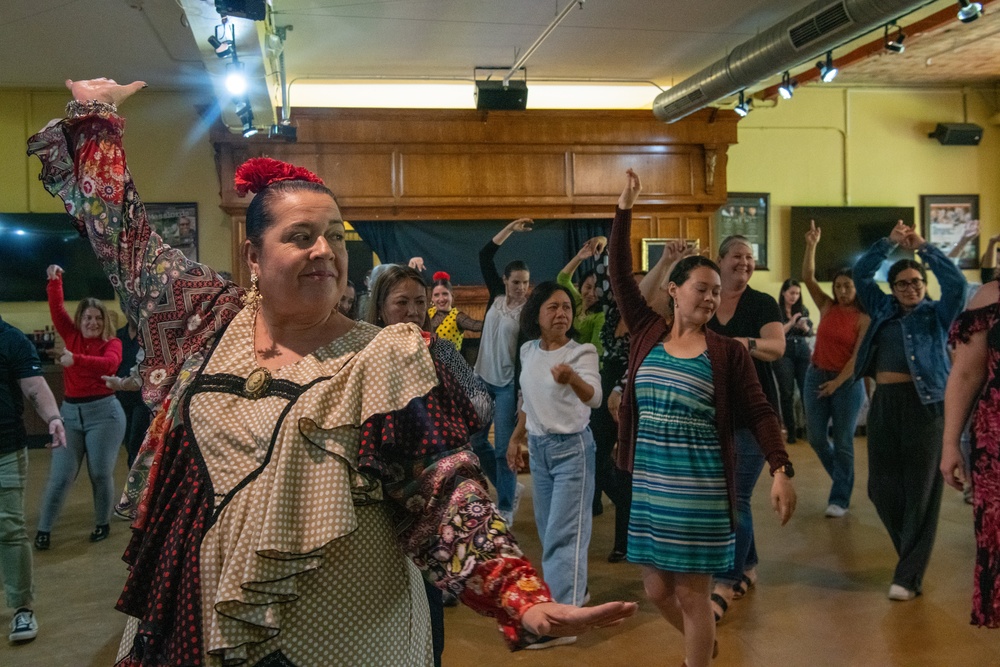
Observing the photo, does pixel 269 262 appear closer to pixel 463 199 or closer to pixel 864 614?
pixel 864 614

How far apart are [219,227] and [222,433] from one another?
8628mm

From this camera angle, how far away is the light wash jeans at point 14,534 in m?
3.64

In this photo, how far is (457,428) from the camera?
149 centimetres

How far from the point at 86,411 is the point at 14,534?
5.30 feet

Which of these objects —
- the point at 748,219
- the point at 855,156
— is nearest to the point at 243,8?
the point at 748,219

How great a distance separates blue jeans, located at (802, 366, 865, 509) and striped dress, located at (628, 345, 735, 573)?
9.87 feet

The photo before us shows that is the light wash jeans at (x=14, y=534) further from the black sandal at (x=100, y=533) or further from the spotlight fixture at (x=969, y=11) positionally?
the spotlight fixture at (x=969, y=11)

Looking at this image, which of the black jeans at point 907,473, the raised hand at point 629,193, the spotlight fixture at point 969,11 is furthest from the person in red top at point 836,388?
the raised hand at point 629,193

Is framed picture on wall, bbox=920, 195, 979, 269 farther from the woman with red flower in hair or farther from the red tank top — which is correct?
the woman with red flower in hair

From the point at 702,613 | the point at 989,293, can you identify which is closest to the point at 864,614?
the point at 702,613

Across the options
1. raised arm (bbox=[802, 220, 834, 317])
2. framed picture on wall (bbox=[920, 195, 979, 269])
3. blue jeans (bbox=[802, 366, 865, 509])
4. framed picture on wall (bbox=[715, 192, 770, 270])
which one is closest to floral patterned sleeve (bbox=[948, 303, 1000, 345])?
raised arm (bbox=[802, 220, 834, 317])

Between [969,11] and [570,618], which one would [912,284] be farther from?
[570,618]

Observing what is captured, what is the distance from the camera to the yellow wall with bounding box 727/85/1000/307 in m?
10.5

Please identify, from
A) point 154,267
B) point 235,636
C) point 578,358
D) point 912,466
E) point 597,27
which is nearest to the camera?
point 235,636
